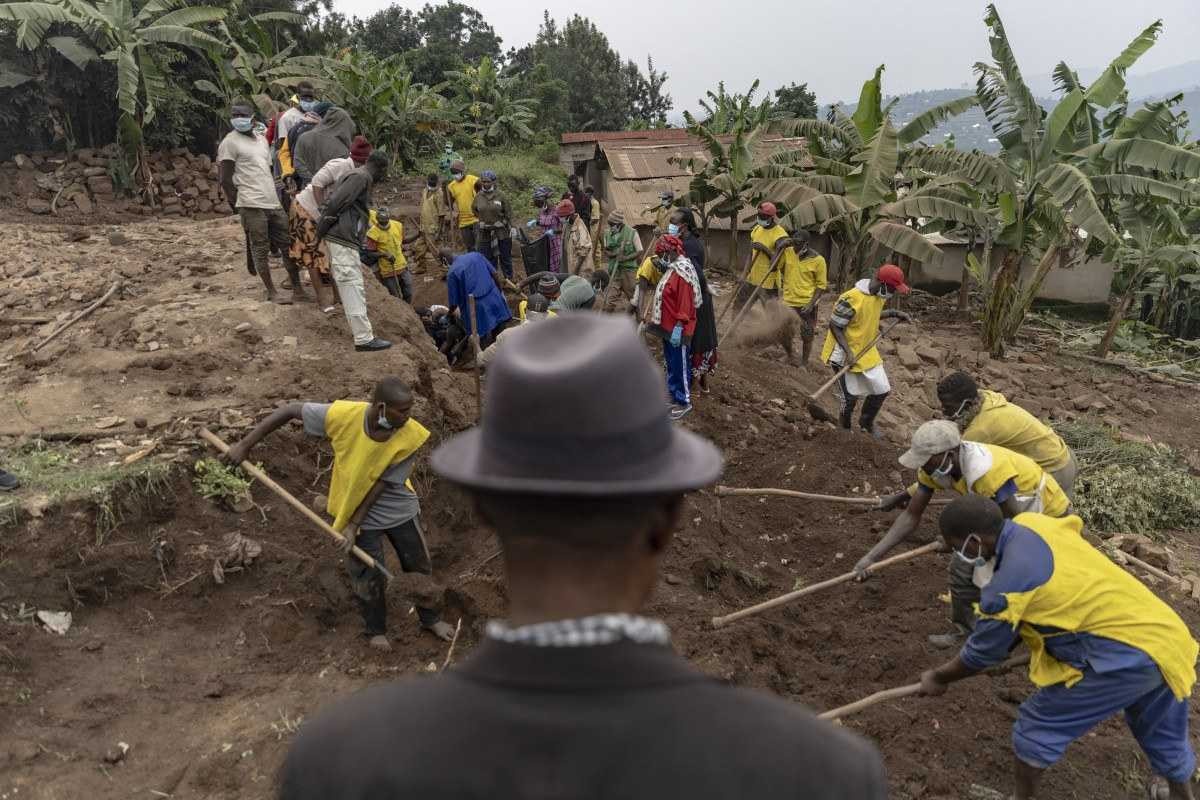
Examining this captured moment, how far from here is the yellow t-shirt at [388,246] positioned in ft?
29.1

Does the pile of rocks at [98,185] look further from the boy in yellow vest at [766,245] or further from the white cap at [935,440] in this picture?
the white cap at [935,440]

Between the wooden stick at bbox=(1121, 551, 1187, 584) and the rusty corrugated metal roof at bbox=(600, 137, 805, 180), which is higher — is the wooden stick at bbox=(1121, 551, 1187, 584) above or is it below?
below

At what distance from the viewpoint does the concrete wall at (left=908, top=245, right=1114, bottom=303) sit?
50.0 feet

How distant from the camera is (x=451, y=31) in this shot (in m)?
32.2

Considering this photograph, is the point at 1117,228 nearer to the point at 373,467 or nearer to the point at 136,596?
the point at 373,467

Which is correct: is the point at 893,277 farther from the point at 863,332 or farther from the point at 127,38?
the point at 127,38

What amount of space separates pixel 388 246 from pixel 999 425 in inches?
258

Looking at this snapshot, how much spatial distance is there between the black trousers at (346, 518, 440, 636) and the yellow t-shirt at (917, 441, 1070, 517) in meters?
3.04

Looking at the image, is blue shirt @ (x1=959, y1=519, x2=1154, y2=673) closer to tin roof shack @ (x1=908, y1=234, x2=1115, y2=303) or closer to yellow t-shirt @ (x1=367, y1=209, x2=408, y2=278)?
yellow t-shirt @ (x1=367, y1=209, x2=408, y2=278)

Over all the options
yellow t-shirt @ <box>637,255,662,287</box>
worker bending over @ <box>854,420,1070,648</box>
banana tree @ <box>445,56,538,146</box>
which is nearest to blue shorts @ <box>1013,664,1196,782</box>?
worker bending over @ <box>854,420,1070,648</box>

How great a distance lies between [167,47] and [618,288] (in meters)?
8.13

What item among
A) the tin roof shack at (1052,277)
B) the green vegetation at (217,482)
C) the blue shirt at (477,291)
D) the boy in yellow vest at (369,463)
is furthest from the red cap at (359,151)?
the tin roof shack at (1052,277)

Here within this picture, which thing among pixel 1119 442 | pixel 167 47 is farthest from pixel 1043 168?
pixel 167 47

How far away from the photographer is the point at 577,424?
1.07 m
